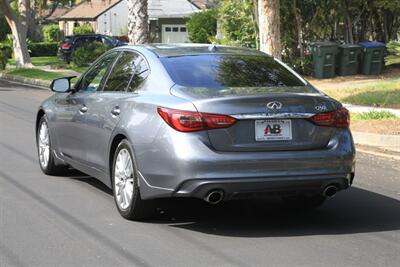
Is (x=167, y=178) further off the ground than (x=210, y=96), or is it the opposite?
(x=210, y=96)

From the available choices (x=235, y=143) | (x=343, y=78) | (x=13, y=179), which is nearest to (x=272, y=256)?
(x=235, y=143)

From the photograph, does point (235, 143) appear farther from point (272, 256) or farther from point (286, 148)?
point (272, 256)

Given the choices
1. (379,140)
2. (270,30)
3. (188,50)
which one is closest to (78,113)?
(188,50)

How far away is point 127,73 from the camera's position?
6996 mm

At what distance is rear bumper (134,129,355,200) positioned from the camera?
5.69m

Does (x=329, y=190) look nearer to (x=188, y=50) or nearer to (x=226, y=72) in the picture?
(x=226, y=72)

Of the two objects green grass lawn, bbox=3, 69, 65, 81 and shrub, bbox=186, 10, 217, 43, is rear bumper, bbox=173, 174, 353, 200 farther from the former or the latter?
shrub, bbox=186, 10, 217, 43

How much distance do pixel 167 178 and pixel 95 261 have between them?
3.09 feet

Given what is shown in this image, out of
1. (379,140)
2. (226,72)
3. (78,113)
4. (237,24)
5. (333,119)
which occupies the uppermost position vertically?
(237,24)

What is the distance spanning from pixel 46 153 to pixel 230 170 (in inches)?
141

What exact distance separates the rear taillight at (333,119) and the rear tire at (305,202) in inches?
33.7

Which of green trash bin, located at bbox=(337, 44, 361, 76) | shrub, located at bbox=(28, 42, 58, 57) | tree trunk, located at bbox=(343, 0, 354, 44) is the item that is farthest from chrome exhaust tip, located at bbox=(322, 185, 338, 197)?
shrub, located at bbox=(28, 42, 58, 57)

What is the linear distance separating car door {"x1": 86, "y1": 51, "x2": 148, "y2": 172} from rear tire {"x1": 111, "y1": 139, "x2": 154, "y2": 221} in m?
0.25

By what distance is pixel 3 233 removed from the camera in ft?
19.8
